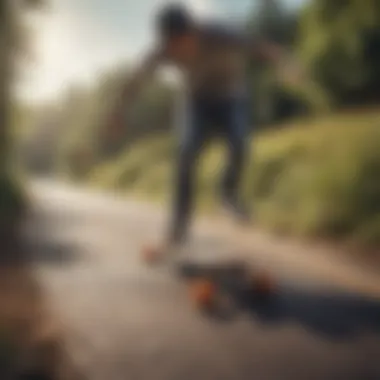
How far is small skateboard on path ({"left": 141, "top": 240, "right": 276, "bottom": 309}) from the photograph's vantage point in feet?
3.70

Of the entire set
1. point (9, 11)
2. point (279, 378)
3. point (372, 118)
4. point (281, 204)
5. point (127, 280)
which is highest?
point (9, 11)

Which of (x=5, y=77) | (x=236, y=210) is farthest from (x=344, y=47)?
(x=5, y=77)

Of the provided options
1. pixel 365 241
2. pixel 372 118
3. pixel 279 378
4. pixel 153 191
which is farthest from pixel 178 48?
pixel 279 378

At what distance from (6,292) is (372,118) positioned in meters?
0.68

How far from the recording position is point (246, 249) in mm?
1136

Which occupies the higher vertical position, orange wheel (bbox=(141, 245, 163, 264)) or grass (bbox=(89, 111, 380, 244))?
grass (bbox=(89, 111, 380, 244))

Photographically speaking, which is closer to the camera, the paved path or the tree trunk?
the paved path

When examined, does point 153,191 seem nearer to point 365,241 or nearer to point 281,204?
point 281,204

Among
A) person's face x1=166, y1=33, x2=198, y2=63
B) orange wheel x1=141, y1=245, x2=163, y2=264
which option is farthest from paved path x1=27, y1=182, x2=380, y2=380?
person's face x1=166, y1=33, x2=198, y2=63

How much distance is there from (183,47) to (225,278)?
40cm

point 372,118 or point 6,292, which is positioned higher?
point 372,118

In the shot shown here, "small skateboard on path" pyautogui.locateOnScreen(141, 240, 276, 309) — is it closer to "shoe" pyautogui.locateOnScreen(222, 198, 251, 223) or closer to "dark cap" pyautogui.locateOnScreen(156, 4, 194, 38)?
"shoe" pyautogui.locateOnScreen(222, 198, 251, 223)

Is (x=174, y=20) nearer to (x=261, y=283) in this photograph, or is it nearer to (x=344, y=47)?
(x=344, y=47)

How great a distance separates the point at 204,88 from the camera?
45.7 inches
